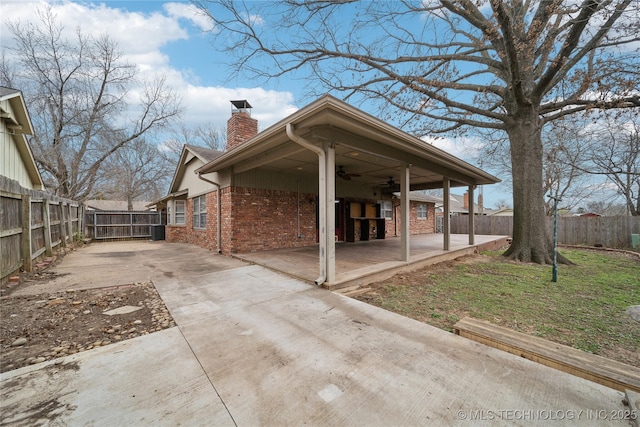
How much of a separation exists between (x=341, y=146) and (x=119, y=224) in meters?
15.1

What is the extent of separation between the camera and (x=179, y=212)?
12.6 m

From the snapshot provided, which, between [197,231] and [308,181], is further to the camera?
[197,231]

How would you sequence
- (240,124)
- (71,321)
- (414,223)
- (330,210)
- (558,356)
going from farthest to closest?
(414,223) → (240,124) → (330,210) → (71,321) → (558,356)

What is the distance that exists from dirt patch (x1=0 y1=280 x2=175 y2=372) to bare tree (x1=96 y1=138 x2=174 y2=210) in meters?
17.8

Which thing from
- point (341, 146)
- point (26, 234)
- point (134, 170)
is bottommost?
point (26, 234)

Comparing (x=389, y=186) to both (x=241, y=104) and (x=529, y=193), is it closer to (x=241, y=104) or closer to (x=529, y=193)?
(x=529, y=193)

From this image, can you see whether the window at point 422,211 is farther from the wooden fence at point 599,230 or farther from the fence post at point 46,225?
the fence post at point 46,225

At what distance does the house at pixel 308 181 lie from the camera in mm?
4383

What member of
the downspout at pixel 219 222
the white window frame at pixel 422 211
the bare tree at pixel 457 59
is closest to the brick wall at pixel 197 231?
the downspout at pixel 219 222

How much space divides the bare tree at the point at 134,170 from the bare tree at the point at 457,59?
51.7ft

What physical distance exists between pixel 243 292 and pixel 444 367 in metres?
3.07

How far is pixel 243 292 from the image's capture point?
4.15 m

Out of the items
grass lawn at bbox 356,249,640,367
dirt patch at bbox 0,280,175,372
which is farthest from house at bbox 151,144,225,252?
grass lawn at bbox 356,249,640,367

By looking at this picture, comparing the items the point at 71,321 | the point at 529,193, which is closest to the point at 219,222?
the point at 71,321
